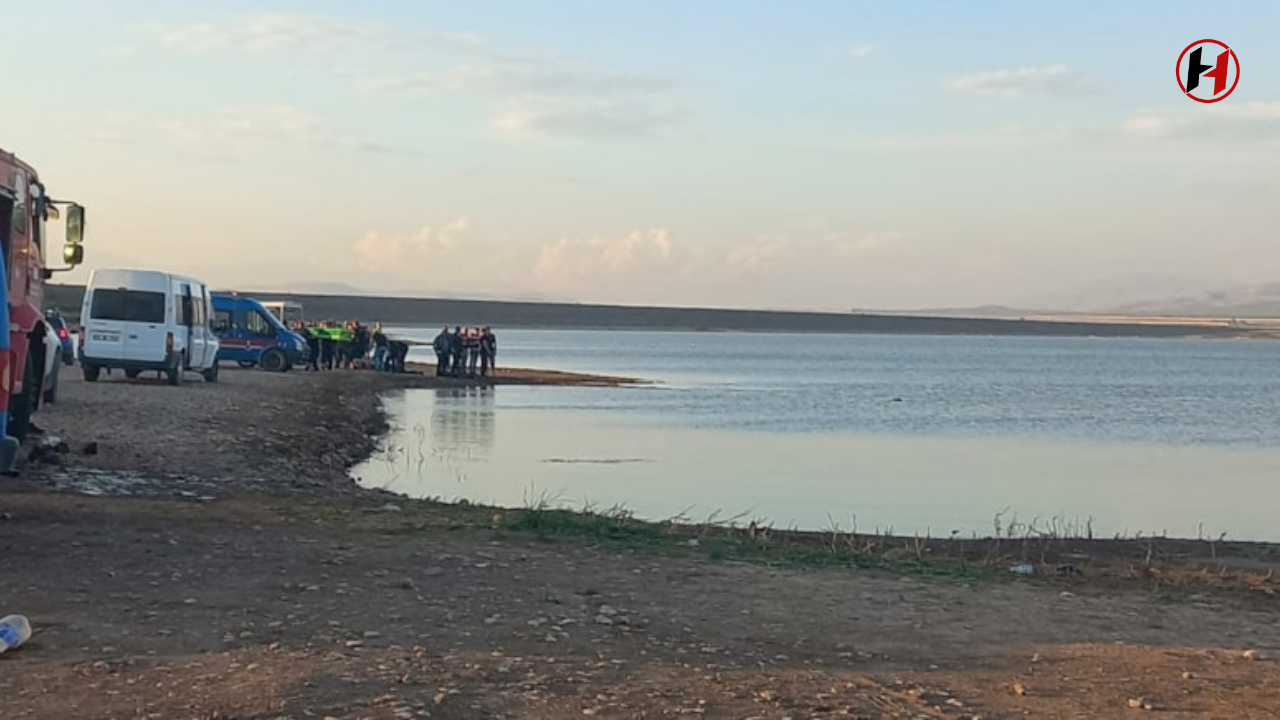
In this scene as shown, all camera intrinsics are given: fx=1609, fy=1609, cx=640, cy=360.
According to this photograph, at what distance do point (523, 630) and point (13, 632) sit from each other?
2527 mm

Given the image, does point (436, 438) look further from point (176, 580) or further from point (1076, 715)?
point (1076, 715)

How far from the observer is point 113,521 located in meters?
12.2

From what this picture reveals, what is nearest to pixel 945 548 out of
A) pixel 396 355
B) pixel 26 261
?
pixel 26 261

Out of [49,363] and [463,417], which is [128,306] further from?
[49,363]

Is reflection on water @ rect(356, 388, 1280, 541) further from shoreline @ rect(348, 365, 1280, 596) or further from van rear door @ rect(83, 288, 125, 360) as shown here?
van rear door @ rect(83, 288, 125, 360)

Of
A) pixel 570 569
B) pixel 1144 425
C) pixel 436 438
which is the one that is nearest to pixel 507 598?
pixel 570 569

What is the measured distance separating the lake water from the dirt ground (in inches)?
278

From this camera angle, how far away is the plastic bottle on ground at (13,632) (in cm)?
768

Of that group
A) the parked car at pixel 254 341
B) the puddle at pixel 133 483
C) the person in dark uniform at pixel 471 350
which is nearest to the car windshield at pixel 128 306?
the parked car at pixel 254 341

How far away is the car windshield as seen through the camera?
30.8m

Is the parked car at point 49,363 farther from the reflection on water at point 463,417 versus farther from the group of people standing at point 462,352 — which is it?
the group of people standing at point 462,352

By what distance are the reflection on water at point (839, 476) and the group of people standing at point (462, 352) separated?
16089 mm

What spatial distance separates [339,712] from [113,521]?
6.23m

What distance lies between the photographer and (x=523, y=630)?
852 cm
